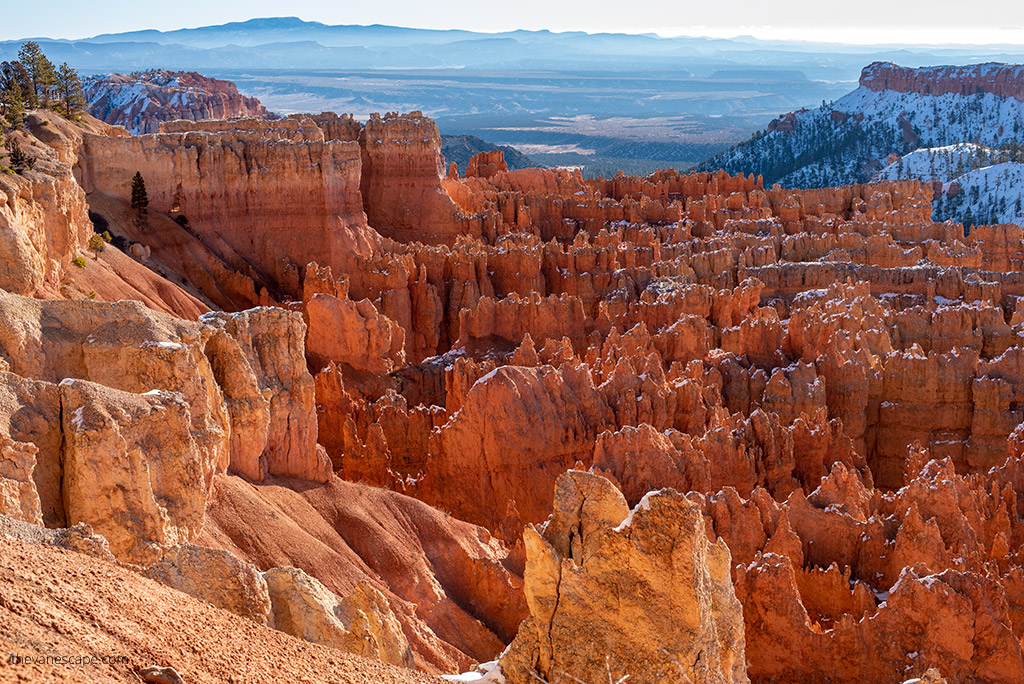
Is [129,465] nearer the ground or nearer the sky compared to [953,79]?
nearer the ground

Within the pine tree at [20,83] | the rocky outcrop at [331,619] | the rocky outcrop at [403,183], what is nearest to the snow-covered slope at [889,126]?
the rocky outcrop at [403,183]

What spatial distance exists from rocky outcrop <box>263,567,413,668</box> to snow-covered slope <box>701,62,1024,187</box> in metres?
129

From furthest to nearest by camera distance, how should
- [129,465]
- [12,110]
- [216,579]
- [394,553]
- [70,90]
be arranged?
[70,90]
[12,110]
[394,553]
[129,465]
[216,579]

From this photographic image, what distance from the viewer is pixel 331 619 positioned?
12992 millimetres

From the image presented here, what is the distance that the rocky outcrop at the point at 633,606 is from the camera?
1251 cm

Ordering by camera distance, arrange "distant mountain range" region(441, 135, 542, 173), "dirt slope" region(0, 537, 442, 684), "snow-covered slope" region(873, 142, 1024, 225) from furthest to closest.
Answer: "distant mountain range" region(441, 135, 542, 173), "snow-covered slope" region(873, 142, 1024, 225), "dirt slope" region(0, 537, 442, 684)

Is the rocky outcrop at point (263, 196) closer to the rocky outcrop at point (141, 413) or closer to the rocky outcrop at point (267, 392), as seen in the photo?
A: the rocky outcrop at point (267, 392)

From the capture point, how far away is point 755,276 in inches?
1724

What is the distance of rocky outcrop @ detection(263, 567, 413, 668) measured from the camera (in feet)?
42.0

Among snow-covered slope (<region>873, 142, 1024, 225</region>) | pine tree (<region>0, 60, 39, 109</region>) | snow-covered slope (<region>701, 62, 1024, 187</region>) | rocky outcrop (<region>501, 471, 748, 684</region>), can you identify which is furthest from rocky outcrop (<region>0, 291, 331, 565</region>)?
snow-covered slope (<region>701, 62, 1024, 187</region>)

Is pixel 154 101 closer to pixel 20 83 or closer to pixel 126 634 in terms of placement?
pixel 20 83

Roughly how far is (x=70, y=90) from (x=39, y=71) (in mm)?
3762

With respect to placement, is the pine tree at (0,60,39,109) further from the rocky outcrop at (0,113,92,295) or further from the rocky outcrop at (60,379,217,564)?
the rocky outcrop at (60,379,217,564)

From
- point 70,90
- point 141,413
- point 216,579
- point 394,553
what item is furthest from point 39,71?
point 216,579
